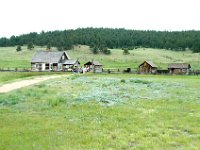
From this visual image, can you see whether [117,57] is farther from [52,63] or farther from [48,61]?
[48,61]

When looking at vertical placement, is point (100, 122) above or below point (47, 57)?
above

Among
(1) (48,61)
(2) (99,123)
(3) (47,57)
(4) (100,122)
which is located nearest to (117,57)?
(3) (47,57)

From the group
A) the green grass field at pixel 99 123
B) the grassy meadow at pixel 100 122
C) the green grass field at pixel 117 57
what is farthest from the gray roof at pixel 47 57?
the green grass field at pixel 99 123

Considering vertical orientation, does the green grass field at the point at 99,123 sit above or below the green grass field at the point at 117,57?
above

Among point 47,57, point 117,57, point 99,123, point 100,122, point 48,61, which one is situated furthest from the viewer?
point 117,57

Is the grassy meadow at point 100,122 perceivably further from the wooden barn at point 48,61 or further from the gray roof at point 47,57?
the gray roof at point 47,57

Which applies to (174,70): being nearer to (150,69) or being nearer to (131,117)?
(150,69)

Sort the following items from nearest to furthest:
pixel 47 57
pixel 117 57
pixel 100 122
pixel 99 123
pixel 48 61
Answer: pixel 99 123
pixel 100 122
pixel 48 61
pixel 47 57
pixel 117 57

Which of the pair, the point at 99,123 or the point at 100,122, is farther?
the point at 100,122

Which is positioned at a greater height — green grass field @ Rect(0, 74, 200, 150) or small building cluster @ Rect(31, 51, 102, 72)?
green grass field @ Rect(0, 74, 200, 150)

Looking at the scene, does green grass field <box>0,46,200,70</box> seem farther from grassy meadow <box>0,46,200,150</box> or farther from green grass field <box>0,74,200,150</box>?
green grass field <box>0,74,200,150</box>

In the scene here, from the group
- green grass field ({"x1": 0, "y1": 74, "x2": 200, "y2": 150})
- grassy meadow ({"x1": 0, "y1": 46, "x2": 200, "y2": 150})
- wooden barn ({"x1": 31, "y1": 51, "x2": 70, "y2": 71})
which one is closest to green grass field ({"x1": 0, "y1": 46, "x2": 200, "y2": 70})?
wooden barn ({"x1": 31, "y1": 51, "x2": 70, "y2": 71})

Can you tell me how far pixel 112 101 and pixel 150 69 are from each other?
71.8 meters

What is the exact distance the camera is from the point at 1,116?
786 inches
